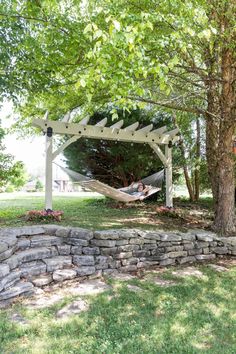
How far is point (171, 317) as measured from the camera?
2.32 metres

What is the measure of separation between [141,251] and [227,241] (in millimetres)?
1534

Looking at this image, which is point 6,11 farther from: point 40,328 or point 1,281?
point 40,328

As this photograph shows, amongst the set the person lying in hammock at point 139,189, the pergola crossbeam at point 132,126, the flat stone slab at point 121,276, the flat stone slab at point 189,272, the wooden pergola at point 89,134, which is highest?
the pergola crossbeam at point 132,126

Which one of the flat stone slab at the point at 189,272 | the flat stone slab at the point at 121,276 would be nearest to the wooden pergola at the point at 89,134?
the flat stone slab at the point at 121,276

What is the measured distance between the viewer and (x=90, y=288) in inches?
115

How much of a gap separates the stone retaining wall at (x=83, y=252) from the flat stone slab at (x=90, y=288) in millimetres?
155

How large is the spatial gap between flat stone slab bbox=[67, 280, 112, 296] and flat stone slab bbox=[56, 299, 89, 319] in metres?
0.22

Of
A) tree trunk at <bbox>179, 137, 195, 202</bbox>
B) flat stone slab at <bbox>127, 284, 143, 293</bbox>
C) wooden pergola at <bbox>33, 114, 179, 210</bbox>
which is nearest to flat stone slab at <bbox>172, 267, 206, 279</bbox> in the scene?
Result: flat stone slab at <bbox>127, 284, 143, 293</bbox>

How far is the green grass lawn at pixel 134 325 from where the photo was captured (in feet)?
6.18

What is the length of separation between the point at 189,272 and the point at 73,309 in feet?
5.65

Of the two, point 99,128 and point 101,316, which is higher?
point 99,128

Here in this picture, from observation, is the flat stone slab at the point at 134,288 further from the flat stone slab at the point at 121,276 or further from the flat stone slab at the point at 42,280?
the flat stone slab at the point at 42,280

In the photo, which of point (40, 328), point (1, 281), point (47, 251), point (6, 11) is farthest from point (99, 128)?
point (40, 328)

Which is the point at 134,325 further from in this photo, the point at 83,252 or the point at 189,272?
the point at 189,272
